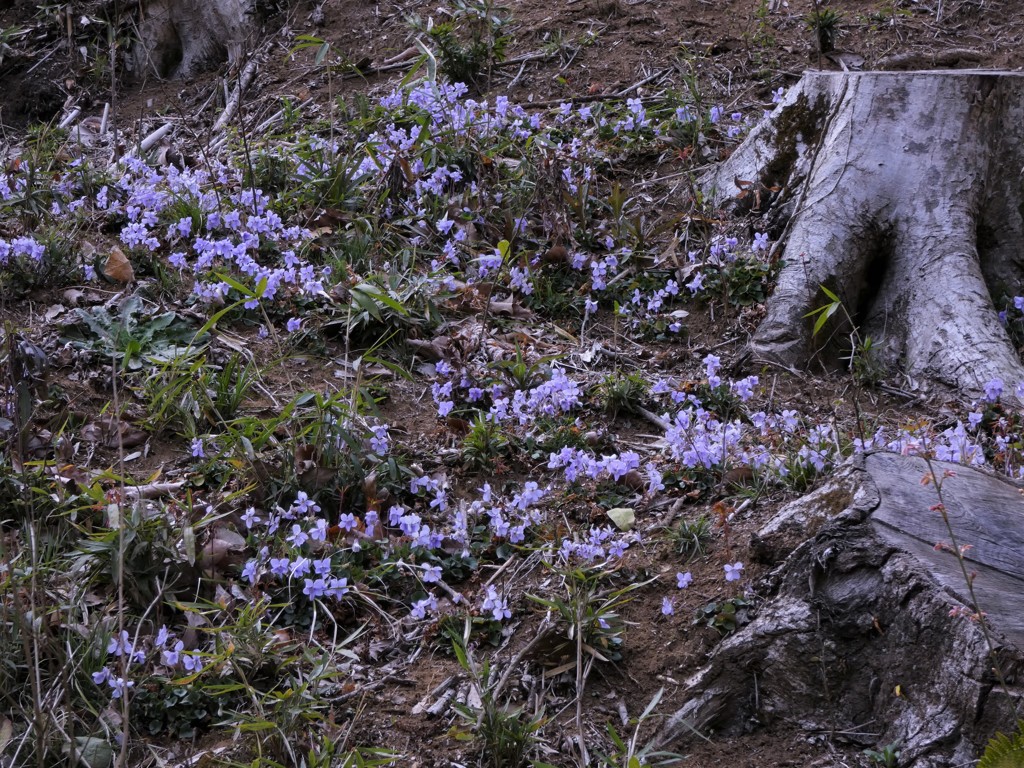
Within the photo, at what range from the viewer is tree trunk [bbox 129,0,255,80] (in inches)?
267

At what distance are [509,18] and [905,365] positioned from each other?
3361 millimetres

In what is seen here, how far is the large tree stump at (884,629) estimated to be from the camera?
196 cm

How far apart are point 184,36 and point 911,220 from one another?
526 centimetres

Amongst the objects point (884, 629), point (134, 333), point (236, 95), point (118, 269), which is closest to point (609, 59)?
point (236, 95)

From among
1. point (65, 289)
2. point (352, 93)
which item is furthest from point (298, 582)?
point (352, 93)

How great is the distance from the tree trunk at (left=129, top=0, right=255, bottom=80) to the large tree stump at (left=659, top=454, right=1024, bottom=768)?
5.83 m

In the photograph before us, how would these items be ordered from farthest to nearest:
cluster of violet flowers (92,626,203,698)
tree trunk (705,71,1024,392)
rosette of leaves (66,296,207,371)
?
tree trunk (705,71,1024,392), rosette of leaves (66,296,207,371), cluster of violet flowers (92,626,203,698)

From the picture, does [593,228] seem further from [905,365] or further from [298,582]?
[298,582]

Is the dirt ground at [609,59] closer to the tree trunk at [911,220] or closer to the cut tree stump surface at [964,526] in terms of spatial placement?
the tree trunk at [911,220]

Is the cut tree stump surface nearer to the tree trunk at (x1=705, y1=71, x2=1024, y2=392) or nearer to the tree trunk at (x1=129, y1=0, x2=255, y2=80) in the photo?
the tree trunk at (x1=705, y1=71, x2=1024, y2=392)

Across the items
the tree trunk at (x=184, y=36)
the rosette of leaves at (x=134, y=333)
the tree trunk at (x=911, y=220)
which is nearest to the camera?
the rosette of leaves at (x=134, y=333)

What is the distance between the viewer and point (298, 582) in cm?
281

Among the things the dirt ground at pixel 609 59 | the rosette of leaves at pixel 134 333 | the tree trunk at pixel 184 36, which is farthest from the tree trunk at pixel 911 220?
the tree trunk at pixel 184 36

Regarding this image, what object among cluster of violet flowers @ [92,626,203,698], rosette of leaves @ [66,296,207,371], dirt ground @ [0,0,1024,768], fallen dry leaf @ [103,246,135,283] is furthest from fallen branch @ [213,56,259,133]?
cluster of violet flowers @ [92,626,203,698]
